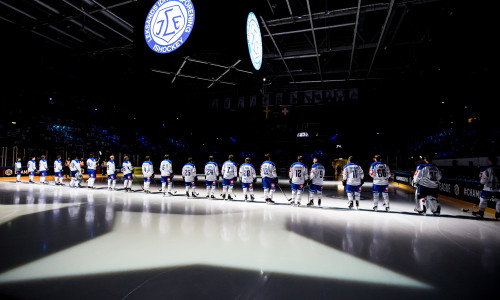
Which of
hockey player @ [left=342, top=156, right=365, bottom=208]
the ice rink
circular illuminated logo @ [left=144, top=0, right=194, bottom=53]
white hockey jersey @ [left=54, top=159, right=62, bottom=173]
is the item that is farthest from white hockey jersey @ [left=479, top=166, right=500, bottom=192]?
white hockey jersey @ [left=54, top=159, right=62, bottom=173]

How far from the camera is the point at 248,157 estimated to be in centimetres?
949

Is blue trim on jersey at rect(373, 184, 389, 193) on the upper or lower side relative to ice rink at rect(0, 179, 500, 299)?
upper

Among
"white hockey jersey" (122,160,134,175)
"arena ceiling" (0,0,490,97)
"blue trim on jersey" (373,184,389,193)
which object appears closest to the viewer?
"arena ceiling" (0,0,490,97)

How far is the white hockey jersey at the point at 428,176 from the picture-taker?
669cm

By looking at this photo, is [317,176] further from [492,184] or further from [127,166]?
[127,166]

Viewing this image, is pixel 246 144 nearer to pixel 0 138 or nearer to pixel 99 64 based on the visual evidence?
pixel 99 64

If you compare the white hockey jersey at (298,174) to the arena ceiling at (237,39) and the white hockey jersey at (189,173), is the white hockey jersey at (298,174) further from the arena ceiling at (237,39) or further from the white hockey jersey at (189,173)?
the white hockey jersey at (189,173)

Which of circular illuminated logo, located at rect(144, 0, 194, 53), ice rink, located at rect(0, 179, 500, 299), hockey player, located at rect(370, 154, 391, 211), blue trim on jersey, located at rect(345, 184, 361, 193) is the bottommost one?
ice rink, located at rect(0, 179, 500, 299)

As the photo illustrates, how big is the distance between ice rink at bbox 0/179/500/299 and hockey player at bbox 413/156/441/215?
633 millimetres

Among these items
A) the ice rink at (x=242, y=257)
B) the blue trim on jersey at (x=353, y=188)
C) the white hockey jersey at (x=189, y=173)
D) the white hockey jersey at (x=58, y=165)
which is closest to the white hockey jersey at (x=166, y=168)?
the white hockey jersey at (x=189, y=173)

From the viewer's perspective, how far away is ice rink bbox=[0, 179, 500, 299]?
8.49ft

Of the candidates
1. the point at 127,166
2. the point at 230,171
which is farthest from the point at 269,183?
the point at 127,166

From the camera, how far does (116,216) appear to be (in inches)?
242

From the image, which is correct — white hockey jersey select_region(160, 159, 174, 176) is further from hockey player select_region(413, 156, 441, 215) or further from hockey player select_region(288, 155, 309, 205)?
hockey player select_region(413, 156, 441, 215)
